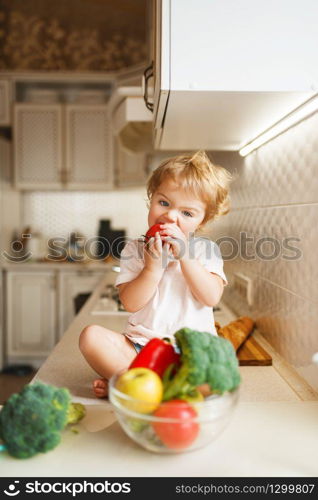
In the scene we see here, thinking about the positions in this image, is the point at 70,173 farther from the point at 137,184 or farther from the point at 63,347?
the point at 63,347

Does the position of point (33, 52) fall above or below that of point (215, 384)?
above

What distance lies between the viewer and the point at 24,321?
346 cm

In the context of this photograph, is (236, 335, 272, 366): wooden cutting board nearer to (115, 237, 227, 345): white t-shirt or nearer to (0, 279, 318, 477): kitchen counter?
(0, 279, 318, 477): kitchen counter

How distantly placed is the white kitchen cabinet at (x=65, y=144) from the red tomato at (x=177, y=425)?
3.02 meters

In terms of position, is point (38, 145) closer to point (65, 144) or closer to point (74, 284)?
point (65, 144)

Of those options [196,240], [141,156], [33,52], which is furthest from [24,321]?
[196,240]

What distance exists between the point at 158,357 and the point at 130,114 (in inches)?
37.9

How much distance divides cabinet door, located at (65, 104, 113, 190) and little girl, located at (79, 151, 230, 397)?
8.76ft

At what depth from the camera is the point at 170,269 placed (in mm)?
882

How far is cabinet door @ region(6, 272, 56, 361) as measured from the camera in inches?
134

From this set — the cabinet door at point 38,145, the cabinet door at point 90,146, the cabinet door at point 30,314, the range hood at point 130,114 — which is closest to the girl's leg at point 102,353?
the range hood at point 130,114

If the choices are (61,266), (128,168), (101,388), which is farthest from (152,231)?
(128,168)

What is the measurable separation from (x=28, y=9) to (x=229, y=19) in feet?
11.4

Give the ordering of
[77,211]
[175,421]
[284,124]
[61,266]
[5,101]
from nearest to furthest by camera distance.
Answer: [175,421] < [284,124] < [61,266] < [5,101] < [77,211]
